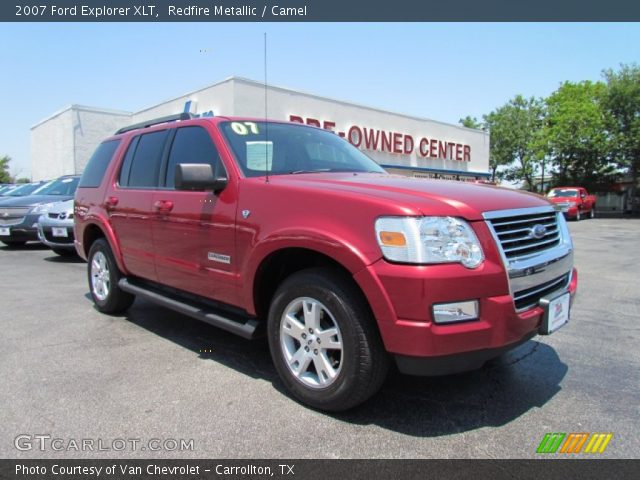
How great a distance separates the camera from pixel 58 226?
9.13 m

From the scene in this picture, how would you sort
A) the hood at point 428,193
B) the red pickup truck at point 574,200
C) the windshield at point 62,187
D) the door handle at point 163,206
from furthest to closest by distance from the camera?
the red pickup truck at point 574,200
the windshield at point 62,187
the door handle at point 163,206
the hood at point 428,193

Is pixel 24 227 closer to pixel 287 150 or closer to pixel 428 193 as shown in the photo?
pixel 287 150

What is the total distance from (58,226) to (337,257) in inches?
327

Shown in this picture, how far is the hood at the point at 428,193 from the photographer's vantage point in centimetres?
253

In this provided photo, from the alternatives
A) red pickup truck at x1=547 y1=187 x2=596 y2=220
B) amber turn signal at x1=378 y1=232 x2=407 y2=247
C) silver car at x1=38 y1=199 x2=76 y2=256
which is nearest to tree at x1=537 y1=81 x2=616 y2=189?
red pickup truck at x1=547 y1=187 x2=596 y2=220

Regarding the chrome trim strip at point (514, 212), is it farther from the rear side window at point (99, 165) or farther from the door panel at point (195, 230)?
the rear side window at point (99, 165)

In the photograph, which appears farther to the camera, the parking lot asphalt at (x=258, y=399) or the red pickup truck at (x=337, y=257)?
the parking lot asphalt at (x=258, y=399)

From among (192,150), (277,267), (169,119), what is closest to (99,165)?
(169,119)

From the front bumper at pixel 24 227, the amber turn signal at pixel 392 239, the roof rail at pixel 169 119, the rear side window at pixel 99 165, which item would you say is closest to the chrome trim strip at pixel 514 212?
the amber turn signal at pixel 392 239

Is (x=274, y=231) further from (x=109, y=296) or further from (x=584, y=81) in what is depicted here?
(x=584, y=81)

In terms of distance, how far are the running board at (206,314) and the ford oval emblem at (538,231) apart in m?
1.85
